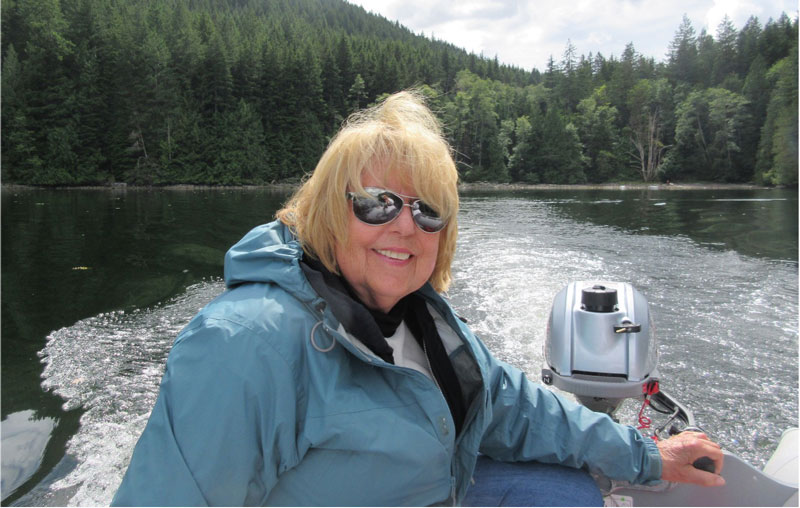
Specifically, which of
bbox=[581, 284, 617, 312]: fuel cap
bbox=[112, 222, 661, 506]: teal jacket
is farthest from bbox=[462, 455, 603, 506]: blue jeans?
bbox=[581, 284, 617, 312]: fuel cap

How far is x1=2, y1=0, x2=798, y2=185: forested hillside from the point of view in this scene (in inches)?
1750

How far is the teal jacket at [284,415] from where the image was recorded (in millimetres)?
1079

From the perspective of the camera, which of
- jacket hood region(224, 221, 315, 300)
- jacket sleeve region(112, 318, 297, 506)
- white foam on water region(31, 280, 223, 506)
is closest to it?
jacket sleeve region(112, 318, 297, 506)

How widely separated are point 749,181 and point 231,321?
6716cm

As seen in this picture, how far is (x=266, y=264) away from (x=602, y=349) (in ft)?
7.62

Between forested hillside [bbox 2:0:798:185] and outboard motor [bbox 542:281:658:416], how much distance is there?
125 ft

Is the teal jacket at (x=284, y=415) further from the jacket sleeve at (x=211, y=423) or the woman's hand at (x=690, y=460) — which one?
the woman's hand at (x=690, y=460)

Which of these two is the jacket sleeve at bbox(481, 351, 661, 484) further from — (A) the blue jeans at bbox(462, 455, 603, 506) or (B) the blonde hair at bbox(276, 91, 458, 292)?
(B) the blonde hair at bbox(276, 91, 458, 292)

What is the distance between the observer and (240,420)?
1107 millimetres

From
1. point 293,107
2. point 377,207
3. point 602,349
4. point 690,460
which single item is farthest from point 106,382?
point 293,107

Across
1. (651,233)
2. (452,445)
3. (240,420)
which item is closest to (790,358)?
(452,445)

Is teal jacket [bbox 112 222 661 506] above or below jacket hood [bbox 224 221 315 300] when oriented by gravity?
below

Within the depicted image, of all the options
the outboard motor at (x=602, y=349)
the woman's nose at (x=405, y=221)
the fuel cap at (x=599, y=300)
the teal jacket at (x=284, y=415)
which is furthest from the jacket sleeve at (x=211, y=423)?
the fuel cap at (x=599, y=300)

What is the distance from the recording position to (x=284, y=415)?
3.82ft
